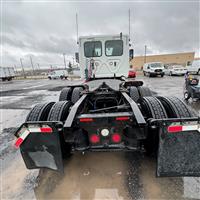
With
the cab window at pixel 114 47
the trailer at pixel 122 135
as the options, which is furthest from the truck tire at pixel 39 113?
the cab window at pixel 114 47

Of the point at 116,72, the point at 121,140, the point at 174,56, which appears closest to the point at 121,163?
the point at 121,140

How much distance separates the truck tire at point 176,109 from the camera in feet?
6.97

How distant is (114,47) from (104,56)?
1.77 ft

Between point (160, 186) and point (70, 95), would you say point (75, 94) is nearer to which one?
point (70, 95)

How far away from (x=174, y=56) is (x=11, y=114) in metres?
73.3

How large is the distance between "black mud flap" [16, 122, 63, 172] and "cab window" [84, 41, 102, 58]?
453 centimetres

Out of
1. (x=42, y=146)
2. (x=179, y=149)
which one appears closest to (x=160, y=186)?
(x=179, y=149)

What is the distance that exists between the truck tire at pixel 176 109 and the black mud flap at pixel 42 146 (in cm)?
176

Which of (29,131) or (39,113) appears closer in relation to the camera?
(29,131)

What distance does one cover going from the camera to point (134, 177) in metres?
2.34

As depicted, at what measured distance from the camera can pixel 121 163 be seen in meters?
2.67

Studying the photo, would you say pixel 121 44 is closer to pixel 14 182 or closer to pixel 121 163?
pixel 121 163

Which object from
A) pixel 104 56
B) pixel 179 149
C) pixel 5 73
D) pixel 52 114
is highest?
pixel 5 73

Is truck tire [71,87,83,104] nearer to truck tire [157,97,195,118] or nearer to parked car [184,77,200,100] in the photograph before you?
truck tire [157,97,195,118]
